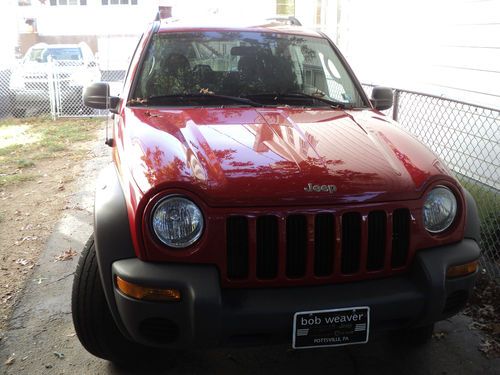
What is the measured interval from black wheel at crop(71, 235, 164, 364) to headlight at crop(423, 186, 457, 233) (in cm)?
168

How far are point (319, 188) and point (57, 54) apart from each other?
1336 cm

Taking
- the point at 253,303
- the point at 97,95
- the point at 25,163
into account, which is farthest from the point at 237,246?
Result: the point at 25,163

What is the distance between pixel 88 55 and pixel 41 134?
5.07 meters

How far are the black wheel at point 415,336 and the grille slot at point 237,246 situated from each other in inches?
50.6

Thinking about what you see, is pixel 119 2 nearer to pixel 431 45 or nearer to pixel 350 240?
pixel 431 45

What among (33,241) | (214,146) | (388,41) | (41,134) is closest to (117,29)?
(41,134)

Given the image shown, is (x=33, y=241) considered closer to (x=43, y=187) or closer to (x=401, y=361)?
(x=43, y=187)

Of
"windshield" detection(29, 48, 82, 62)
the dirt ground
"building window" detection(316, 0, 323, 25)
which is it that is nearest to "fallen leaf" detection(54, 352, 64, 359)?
the dirt ground

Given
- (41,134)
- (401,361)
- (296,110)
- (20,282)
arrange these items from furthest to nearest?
(41,134) → (20,282) → (296,110) → (401,361)

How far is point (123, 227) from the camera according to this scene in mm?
2340

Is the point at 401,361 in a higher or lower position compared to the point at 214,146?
lower

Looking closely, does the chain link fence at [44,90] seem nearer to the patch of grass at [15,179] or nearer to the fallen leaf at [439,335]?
the patch of grass at [15,179]

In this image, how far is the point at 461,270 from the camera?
2486 millimetres

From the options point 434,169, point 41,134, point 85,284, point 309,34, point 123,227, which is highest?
point 309,34
